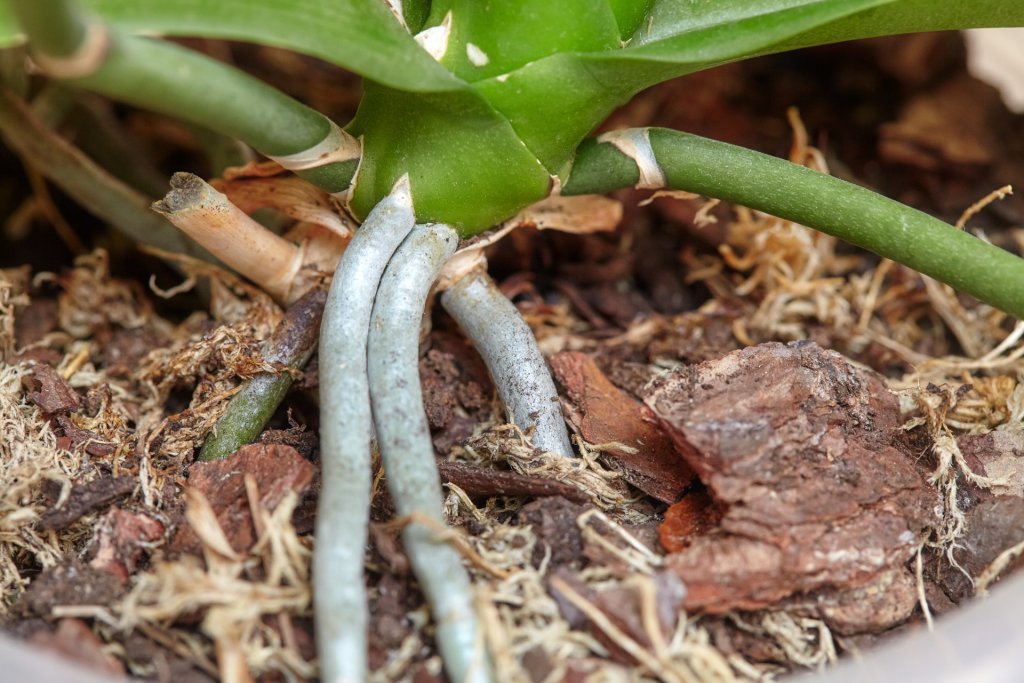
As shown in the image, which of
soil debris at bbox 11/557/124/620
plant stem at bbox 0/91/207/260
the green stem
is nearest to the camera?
the green stem

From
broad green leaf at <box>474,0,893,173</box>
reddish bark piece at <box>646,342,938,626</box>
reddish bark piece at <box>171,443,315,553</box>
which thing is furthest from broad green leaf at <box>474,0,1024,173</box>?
reddish bark piece at <box>171,443,315,553</box>

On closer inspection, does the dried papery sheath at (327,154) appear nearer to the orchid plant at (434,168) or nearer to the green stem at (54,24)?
the orchid plant at (434,168)

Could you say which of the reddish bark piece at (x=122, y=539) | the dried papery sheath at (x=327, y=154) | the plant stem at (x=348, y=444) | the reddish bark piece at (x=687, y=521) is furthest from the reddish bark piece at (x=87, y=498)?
the reddish bark piece at (x=687, y=521)

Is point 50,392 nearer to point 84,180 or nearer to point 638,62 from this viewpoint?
point 84,180

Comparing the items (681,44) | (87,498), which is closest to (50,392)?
(87,498)

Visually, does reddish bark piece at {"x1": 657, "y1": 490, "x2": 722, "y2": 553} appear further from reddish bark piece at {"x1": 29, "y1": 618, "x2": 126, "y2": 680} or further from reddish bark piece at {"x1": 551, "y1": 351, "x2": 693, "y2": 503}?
reddish bark piece at {"x1": 29, "y1": 618, "x2": 126, "y2": 680}

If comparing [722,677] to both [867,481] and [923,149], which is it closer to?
[867,481]
